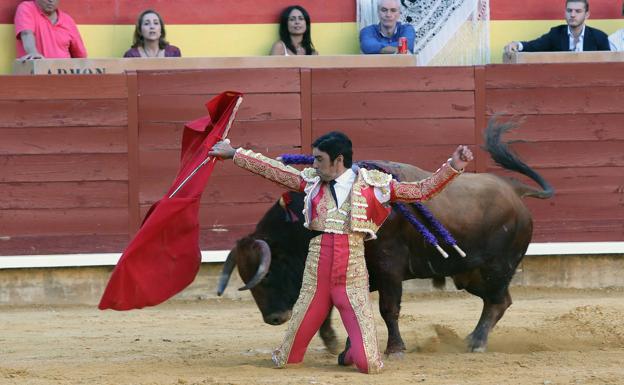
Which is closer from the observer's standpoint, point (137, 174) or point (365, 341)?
point (365, 341)

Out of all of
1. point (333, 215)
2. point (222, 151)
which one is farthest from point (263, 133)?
point (333, 215)

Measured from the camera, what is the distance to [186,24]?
9.52m

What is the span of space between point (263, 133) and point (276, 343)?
238 cm

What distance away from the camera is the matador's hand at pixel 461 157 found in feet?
17.6

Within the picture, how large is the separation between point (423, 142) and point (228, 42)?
1644mm

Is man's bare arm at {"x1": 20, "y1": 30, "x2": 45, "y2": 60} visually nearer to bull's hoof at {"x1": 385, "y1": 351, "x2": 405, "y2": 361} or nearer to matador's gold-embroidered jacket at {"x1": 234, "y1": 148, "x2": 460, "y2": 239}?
matador's gold-embroidered jacket at {"x1": 234, "y1": 148, "x2": 460, "y2": 239}

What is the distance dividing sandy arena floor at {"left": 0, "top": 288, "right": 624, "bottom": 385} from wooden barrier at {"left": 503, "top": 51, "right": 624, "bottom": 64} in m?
1.60

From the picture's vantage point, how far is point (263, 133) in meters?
8.91

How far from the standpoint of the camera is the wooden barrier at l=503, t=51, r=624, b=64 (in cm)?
920

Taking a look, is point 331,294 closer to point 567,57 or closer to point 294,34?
point 294,34

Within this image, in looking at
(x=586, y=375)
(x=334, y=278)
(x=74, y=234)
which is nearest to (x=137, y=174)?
(x=74, y=234)

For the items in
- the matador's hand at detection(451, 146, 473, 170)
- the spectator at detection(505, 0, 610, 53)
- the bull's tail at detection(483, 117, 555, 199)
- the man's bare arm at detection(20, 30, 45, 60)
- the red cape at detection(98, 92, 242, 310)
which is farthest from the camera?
the spectator at detection(505, 0, 610, 53)

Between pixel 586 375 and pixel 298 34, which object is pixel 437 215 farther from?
pixel 298 34

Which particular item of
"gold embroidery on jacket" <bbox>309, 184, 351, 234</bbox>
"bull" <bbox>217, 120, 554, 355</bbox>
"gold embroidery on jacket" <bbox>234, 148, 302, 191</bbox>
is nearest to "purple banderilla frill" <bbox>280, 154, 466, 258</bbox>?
"bull" <bbox>217, 120, 554, 355</bbox>
